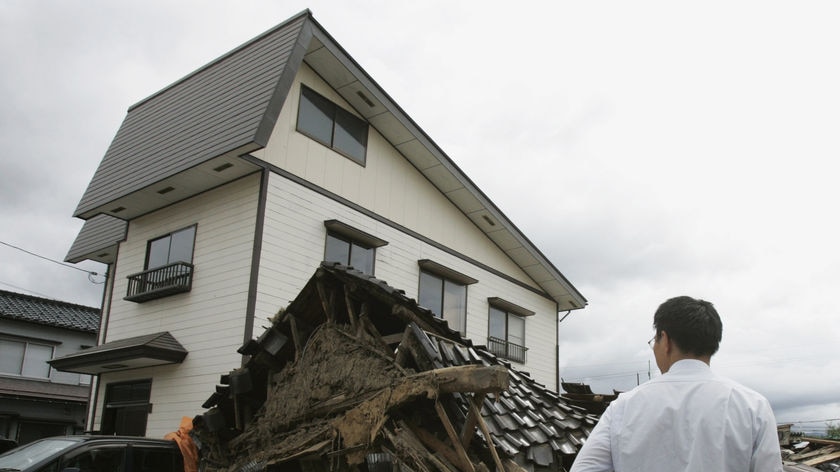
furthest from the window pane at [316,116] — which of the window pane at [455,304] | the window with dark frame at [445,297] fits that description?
the window pane at [455,304]

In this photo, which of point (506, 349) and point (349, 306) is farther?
point (506, 349)

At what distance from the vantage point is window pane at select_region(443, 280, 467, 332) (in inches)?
674

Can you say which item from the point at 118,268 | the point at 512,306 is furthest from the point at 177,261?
the point at 512,306

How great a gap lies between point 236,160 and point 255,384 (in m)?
5.82

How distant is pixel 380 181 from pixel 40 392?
15144 mm

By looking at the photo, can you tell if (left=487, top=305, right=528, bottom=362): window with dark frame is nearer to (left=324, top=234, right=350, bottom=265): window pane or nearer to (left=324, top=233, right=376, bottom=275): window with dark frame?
(left=324, top=233, right=376, bottom=275): window with dark frame

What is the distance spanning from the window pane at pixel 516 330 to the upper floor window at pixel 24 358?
1502 cm

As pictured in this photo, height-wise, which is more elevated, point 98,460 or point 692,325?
point 692,325

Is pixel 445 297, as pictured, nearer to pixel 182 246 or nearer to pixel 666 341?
pixel 182 246

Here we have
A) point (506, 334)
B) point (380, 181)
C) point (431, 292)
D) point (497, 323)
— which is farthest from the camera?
point (506, 334)

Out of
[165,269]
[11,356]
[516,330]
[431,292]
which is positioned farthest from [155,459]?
[11,356]

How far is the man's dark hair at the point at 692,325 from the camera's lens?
101 inches

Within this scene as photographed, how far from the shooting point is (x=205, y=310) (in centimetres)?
1318

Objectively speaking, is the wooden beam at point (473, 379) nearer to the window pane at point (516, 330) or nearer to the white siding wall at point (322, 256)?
the white siding wall at point (322, 256)
